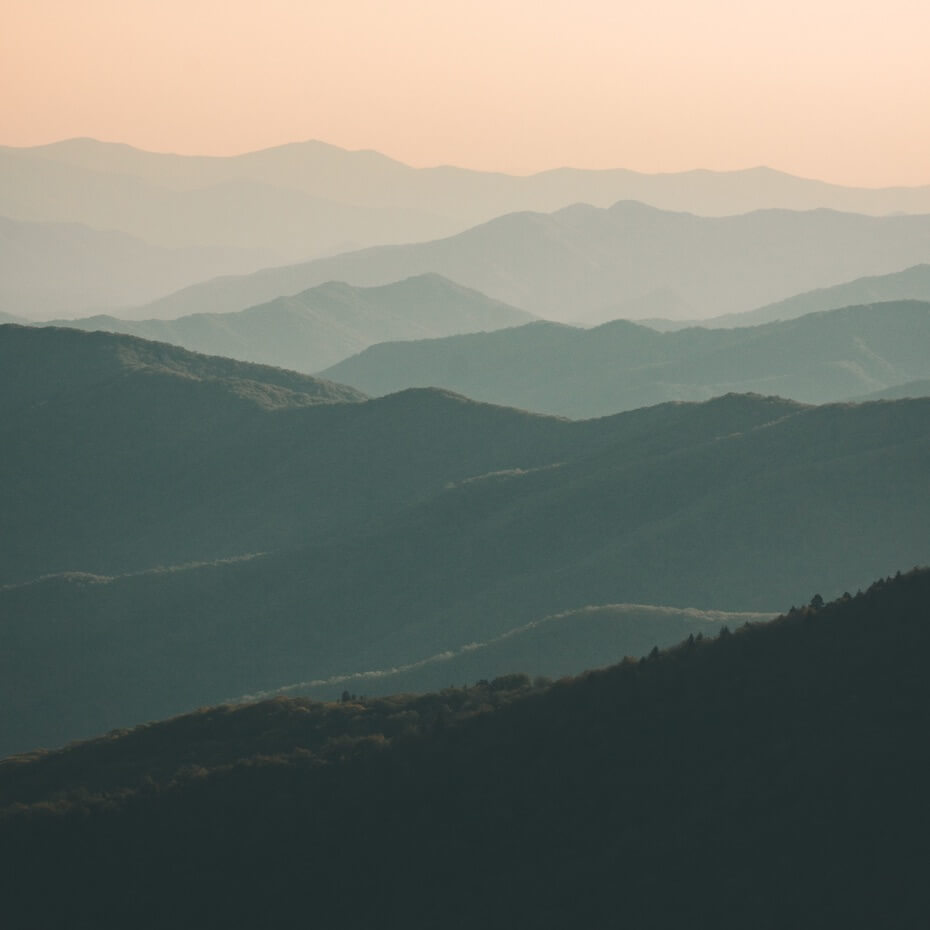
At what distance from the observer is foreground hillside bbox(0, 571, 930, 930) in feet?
109

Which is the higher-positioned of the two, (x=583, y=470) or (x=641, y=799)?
(x=583, y=470)

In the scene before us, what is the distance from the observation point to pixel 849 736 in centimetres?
3684

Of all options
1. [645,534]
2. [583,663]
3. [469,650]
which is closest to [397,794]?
[583,663]

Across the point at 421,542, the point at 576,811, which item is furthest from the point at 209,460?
the point at 576,811

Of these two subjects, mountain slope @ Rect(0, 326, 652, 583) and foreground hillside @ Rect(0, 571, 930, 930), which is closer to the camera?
foreground hillside @ Rect(0, 571, 930, 930)

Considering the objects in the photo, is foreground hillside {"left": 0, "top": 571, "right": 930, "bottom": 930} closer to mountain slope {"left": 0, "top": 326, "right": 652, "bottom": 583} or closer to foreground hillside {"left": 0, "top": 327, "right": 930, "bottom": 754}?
foreground hillside {"left": 0, "top": 327, "right": 930, "bottom": 754}

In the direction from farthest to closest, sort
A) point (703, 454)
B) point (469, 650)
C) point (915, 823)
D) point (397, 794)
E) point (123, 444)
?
point (123, 444) → point (703, 454) → point (469, 650) → point (397, 794) → point (915, 823)

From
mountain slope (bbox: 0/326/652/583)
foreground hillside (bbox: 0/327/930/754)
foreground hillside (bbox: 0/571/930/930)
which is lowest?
foreground hillside (bbox: 0/571/930/930)

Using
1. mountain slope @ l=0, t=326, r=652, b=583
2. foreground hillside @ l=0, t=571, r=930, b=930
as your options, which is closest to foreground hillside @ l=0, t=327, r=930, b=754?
mountain slope @ l=0, t=326, r=652, b=583

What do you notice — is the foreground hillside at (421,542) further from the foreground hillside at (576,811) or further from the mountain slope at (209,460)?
the foreground hillside at (576,811)

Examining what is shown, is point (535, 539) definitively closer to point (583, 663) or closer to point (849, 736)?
point (583, 663)

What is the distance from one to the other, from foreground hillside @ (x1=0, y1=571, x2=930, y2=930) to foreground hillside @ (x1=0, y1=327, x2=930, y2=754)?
40298 mm

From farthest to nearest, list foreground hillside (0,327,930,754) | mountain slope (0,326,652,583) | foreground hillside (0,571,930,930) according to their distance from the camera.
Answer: mountain slope (0,326,652,583), foreground hillside (0,327,930,754), foreground hillside (0,571,930,930)

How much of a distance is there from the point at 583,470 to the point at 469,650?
1579 inches
